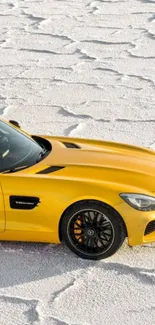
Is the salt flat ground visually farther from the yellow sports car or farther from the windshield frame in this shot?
the windshield frame

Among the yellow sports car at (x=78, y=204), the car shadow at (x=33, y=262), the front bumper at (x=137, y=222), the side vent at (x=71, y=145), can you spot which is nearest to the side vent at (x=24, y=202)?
the yellow sports car at (x=78, y=204)

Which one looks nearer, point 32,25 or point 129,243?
point 129,243

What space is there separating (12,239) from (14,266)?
0.78 ft

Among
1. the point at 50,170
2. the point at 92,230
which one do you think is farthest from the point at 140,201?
the point at 50,170

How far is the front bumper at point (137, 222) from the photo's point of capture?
5.77m

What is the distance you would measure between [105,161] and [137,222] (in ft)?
2.36

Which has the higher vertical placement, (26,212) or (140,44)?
(26,212)

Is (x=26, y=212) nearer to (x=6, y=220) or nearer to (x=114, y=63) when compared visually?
(x=6, y=220)

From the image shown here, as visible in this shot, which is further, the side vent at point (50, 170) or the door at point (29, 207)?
the side vent at point (50, 170)

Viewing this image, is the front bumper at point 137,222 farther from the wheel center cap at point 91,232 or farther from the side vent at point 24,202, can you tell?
the side vent at point 24,202

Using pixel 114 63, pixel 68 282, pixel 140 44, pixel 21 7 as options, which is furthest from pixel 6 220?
pixel 21 7

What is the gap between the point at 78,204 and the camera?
5.82 m

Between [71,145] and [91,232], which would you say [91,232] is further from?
[71,145]

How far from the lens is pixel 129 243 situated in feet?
19.2
